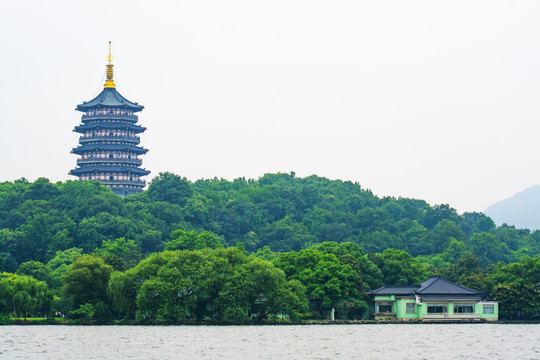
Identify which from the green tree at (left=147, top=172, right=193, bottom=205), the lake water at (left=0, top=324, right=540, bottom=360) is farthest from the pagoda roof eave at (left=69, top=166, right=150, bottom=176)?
the lake water at (left=0, top=324, right=540, bottom=360)

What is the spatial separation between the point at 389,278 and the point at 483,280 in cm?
733

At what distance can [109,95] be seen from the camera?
383ft

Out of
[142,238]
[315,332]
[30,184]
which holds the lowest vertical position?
[315,332]

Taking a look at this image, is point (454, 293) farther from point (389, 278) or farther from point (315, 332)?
point (315, 332)

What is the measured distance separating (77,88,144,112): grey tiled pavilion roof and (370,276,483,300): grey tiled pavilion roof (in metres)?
54.5

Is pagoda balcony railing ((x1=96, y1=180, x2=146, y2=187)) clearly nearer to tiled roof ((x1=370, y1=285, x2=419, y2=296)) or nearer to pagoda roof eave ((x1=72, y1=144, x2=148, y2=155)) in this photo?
pagoda roof eave ((x1=72, y1=144, x2=148, y2=155))

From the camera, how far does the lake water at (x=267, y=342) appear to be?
1570 inches

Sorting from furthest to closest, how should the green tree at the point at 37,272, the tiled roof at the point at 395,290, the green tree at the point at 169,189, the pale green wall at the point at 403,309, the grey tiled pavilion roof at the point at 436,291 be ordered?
the green tree at the point at 169,189 < the green tree at the point at 37,272 < the tiled roof at the point at 395,290 < the pale green wall at the point at 403,309 < the grey tiled pavilion roof at the point at 436,291

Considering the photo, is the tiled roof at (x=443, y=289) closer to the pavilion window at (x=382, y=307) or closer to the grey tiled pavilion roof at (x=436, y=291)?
the grey tiled pavilion roof at (x=436, y=291)

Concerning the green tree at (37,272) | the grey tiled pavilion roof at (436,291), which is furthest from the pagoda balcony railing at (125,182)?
the grey tiled pavilion roof at (436,291)

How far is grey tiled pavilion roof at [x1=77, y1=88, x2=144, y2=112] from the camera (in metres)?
116

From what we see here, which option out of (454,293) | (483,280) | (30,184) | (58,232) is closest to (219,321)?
(454,293)

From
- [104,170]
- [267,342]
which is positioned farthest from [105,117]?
[267,342]

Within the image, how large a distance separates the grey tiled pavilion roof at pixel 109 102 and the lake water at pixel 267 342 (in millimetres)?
60120
